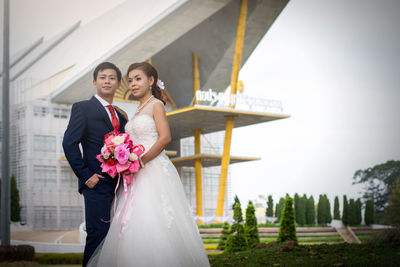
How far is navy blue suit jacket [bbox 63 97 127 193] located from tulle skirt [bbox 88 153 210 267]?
0.35 meters

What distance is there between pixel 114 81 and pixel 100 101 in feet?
0.85

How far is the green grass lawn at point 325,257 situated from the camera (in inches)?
325

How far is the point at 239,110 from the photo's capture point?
27.4 m

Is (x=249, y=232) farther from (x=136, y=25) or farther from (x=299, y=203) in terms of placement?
(x=299, y=203)

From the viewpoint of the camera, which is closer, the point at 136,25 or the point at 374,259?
the point at 374,259

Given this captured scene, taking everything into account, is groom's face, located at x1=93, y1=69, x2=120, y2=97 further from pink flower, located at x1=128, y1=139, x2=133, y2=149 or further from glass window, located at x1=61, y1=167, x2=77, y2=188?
glass window, located at x1=61, y1=167, x2=77, y2=188

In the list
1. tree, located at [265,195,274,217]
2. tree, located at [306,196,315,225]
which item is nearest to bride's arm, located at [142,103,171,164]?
tree, located at [306,196,315,225]

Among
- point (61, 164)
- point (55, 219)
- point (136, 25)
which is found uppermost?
point (136, 25)

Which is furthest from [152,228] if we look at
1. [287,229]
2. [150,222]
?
[287,229]

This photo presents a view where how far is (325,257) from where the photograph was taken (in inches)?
351

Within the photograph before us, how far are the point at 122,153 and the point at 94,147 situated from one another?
546 mm

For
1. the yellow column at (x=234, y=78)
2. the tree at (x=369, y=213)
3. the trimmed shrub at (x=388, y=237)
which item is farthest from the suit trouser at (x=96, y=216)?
the tree at (x=369, y=213)

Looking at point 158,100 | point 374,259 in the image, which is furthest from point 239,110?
point 158,100

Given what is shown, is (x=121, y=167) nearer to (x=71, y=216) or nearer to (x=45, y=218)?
(x=45, y=218)
